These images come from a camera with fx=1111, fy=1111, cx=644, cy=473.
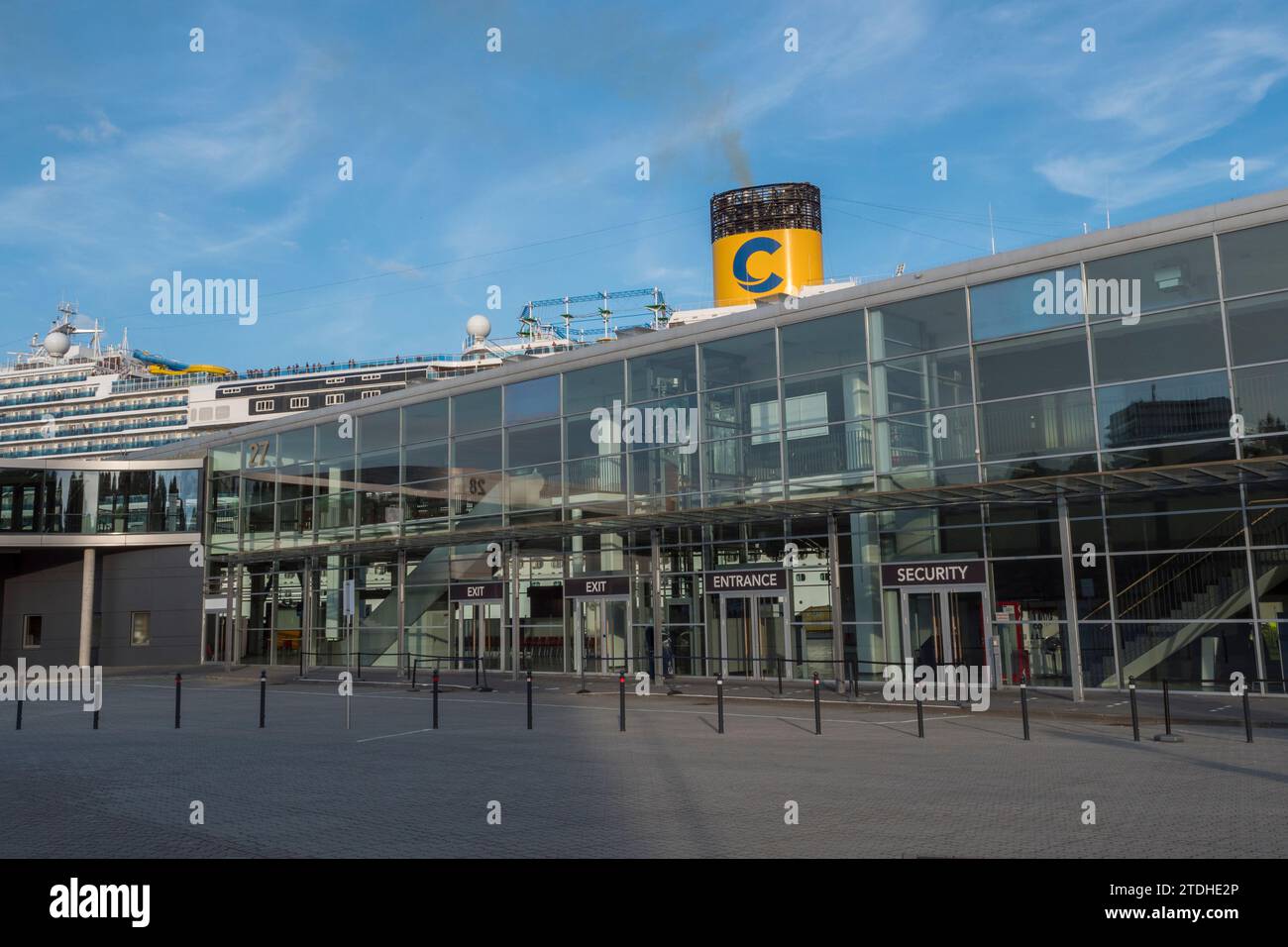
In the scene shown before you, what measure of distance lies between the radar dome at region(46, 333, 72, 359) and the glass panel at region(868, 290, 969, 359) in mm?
141493

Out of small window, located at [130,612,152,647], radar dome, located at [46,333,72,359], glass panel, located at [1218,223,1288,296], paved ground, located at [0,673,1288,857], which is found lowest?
paved ground, located at [0,673,1288,857]

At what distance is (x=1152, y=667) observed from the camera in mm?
22562

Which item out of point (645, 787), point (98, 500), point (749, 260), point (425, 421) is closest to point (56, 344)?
point (98, 500)

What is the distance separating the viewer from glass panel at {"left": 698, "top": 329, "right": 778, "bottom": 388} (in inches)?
1145

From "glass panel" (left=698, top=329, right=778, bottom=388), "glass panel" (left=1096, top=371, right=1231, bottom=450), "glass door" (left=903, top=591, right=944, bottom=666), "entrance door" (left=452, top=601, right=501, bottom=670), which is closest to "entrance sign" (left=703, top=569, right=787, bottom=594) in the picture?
"glass door" (left=903, top=591, right=944, bottom=666)

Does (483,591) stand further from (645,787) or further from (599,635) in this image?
(645,787)

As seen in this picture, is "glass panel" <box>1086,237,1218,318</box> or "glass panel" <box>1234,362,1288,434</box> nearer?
"glass panel" <box>1234,362,1288,434</box>

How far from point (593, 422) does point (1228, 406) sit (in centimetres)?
1710

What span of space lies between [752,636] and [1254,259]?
1431 centimetres

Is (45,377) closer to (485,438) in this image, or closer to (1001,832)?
(485,438)

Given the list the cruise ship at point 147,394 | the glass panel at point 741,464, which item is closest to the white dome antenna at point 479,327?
the cruise ship at point 147,394

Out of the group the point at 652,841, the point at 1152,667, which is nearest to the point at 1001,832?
the point at 652,841

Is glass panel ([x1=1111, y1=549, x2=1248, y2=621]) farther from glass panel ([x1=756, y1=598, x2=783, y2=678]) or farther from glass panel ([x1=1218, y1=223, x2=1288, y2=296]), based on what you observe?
glass panel ([x1=756, y1=598, x2=783, y2=678])

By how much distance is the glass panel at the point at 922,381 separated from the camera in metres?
25.2
